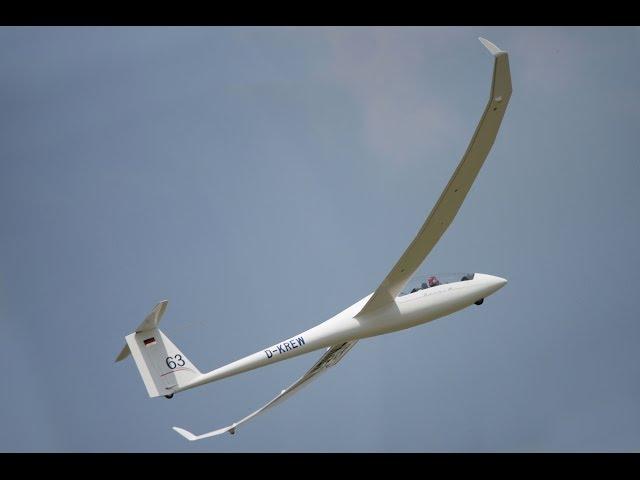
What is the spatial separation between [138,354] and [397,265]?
7.97m

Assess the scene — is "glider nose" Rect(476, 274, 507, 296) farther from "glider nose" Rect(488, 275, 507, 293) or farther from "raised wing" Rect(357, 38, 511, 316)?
"raised wing" Rect(357, 38, 511, 316)

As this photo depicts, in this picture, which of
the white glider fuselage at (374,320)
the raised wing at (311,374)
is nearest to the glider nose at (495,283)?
the white glider fuselage at (374,320)

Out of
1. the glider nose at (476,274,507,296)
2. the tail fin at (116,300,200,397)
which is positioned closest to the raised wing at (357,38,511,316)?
the glider nose at (476,274,507,296)

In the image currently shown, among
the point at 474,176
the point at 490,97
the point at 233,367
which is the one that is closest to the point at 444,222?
the point at 474,176

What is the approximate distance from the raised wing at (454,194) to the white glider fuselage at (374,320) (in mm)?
372

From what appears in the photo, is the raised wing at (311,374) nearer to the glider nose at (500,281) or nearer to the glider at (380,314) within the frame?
the glider at (380,314)

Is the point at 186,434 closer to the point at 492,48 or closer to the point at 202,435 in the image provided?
the point at 202,435

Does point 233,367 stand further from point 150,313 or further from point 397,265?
point 397,265

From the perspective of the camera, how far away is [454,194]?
3216 centimetres

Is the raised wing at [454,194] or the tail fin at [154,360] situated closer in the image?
the raised wing at [454,194]

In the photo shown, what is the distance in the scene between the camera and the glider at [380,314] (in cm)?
3219

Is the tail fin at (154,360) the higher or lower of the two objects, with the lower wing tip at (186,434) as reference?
higher

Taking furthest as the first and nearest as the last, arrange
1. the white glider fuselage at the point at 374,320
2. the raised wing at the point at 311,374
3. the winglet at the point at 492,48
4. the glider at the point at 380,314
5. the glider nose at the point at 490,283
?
the raised wing at the point at 311,374
the glider nose at the point at 490,283
the white glider fuselage at the point at 374,320
the glider at the point at 380,314
the winglet at the point at 492,48

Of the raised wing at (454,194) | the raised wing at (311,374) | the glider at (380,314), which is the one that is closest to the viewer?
the raised wing at (454,194)
